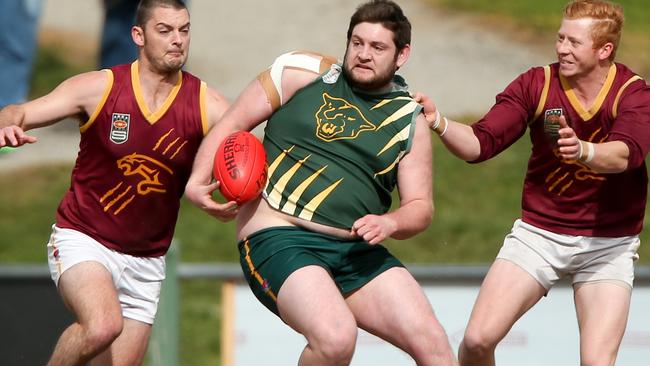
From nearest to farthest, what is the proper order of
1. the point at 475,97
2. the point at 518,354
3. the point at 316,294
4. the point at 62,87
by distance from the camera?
the point at 316,294 → the point at 62,87 → the point at 518,354 → the point at 475,97

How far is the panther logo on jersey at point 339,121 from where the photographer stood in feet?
25.1

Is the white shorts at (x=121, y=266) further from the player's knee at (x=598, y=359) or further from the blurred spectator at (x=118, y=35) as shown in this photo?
the blurred spectator at (x=118, y=35)

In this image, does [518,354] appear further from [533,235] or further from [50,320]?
[50,320]

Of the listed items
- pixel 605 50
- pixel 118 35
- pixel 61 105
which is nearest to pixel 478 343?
pixel 605 50

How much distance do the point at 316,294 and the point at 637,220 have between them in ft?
6.34

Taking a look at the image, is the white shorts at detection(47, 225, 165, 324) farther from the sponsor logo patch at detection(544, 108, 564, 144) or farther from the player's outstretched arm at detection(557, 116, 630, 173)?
the player's outstretched arm at detection(557, 116, 630, 173)

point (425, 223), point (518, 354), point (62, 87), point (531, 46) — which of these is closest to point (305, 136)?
point (425, 223)

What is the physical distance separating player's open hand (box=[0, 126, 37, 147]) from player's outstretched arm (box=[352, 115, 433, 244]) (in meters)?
1.66

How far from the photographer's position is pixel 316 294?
7.27 m

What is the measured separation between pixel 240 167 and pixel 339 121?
1.94 feet

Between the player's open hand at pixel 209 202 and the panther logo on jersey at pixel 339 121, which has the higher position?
the panther logo on jersey at pixel 339 121

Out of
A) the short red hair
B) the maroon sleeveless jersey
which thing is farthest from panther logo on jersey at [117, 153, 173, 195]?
the short red hair

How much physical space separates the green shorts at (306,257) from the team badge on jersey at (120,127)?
0.88 metres

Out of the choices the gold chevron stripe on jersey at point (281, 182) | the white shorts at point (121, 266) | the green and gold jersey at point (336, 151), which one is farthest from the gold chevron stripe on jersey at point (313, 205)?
the white shorts at point (121, 266)
